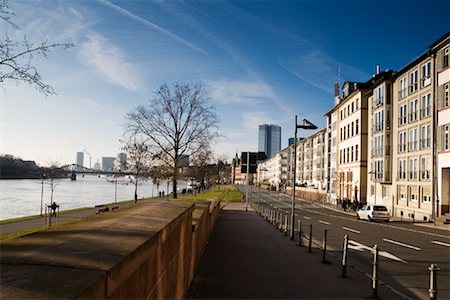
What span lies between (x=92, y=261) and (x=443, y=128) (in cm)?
3654

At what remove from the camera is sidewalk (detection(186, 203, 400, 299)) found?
8719 millimetres

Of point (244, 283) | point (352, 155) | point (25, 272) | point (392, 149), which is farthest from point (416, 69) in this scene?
point (25, 272)

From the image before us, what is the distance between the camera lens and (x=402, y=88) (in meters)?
43.2

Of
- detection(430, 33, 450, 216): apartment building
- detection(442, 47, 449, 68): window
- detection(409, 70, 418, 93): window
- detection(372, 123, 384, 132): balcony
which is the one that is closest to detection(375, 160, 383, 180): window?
detection(372, 123, 384, 132): balcony

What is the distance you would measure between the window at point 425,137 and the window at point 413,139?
1.14m

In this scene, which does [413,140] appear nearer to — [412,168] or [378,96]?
[412,168]

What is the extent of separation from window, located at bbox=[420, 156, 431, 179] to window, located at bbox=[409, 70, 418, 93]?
6.67 metres

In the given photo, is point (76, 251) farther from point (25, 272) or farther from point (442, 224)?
point (442, 224)

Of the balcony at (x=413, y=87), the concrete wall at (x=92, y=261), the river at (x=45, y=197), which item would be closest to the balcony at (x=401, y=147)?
the balcony at (x=413, y=87)

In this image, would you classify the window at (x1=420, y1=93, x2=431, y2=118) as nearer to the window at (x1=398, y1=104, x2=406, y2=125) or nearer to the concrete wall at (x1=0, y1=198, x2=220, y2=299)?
the window at (x1=398, y1=104, x2=406, y2=125)

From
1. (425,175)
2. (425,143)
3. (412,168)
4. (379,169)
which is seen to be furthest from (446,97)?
(379,169)

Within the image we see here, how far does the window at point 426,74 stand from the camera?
123 ft

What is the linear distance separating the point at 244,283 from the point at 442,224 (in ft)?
88.8

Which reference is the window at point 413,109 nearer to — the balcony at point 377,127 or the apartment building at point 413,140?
the apartment building at point 413,140
